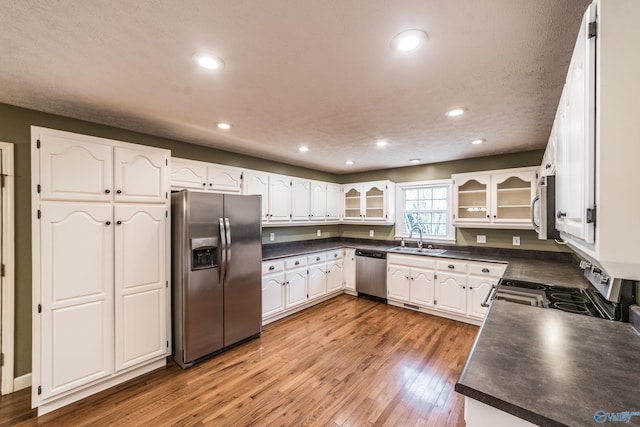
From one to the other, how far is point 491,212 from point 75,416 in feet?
15.7

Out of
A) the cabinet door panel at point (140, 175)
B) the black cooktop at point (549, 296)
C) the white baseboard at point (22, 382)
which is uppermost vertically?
the cabinet door panel at point (140, 175)

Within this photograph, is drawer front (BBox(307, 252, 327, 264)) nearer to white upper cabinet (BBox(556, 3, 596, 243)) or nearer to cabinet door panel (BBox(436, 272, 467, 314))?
cabinet door panel (BBox(436, 272, 467, 314))

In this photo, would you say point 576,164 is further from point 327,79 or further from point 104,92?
point 104,92

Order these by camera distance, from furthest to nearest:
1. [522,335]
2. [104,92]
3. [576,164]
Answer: [104,92], [522,335], [576,164]

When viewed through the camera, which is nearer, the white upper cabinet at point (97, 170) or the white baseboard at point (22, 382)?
the white upper cabinet at point (97, 170)

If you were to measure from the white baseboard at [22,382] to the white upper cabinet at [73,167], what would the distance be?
1.60m

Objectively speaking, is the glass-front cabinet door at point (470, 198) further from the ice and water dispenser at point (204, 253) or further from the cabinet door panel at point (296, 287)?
the ice and water dispenser at point (204, 253)

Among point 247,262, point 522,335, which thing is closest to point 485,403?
point 522,335

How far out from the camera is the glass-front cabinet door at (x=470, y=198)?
152 inches

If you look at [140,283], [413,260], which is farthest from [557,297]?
[140,283]

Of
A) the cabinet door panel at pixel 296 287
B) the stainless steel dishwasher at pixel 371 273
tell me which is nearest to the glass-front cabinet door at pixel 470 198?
the stainless steel dishwasher at pixel 371 273

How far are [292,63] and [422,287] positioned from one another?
11.5 ft

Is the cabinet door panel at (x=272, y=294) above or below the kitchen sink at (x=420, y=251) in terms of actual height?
below

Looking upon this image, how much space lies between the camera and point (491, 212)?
12.0 feet
